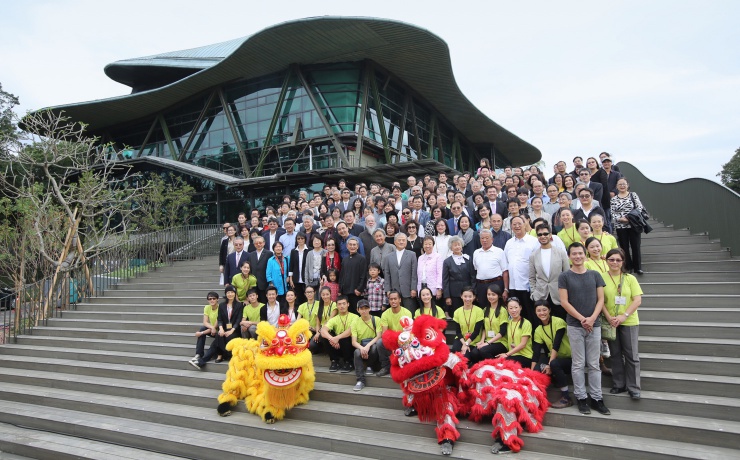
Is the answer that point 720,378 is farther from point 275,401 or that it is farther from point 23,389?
point 23,389

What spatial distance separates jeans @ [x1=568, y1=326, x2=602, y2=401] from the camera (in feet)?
15.8

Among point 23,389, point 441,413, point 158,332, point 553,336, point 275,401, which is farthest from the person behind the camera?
point 158,332

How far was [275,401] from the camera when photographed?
18.7ft

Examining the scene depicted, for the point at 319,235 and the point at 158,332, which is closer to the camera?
the point at 319,235

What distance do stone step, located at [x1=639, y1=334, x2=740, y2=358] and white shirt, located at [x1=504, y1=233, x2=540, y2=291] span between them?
164cm

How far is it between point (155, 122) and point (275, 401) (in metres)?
27.8

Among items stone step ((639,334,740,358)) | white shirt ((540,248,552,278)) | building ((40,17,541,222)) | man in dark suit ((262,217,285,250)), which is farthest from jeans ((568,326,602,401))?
building ((40,17,541,222))

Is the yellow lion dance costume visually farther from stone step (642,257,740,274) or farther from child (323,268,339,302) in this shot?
stone step (642,257,740,274)

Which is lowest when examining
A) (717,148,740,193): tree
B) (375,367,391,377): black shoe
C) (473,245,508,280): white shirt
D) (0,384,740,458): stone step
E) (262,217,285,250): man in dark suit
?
(0,384,740,458): stone step

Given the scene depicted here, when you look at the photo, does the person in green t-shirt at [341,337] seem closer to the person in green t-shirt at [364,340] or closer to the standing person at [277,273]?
the person in green t-shirt at [364,340]

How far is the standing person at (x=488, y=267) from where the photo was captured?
6.32 m

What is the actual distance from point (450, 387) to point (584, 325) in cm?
161

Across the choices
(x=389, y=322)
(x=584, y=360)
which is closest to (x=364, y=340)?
(x=389, y=322)

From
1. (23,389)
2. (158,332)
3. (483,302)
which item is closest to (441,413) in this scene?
(483,302)
